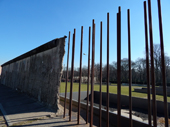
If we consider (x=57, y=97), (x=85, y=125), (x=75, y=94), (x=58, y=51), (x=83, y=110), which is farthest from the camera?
(x=75, y=94)

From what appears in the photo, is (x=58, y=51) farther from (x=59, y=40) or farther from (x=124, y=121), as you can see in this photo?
(x=124, y=121)

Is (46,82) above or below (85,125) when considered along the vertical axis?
above

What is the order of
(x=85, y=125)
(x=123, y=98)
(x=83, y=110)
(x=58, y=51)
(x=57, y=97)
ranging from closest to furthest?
(x=85, y=125) < (x=57, y=97) < (x=58, y=51) < (x=83, y=110) < (x=123, y=98)

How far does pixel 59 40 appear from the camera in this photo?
15.4ft

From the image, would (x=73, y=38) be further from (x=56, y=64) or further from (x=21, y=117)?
(x=21, y=117)

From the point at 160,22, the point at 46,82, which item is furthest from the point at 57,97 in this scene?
the point at 160,22

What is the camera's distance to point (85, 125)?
316cm

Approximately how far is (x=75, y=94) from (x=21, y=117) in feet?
23.5

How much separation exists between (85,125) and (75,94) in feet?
24.8

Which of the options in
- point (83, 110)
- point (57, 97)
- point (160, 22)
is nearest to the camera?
point (160, 22)

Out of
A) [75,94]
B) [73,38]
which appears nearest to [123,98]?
[75,94]

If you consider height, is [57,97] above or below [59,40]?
below

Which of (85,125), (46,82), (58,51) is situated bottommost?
(85,125)

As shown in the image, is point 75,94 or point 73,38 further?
point 75,94
